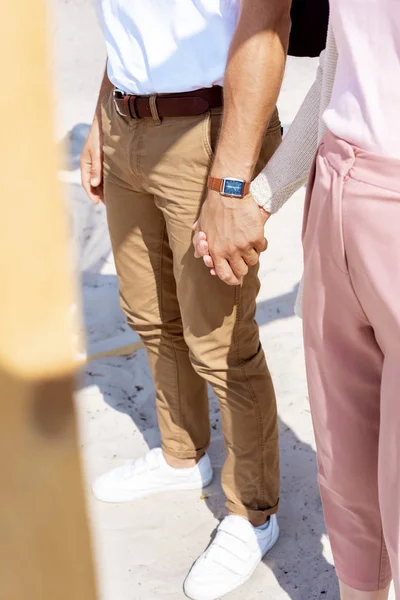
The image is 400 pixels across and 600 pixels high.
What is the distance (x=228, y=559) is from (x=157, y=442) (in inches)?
23.9

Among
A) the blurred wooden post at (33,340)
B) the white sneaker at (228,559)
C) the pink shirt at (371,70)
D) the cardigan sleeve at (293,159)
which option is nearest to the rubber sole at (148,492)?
the white sneaker at (228,559)

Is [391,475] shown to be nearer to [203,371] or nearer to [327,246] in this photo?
[327,246]

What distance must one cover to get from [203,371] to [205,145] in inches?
20.5

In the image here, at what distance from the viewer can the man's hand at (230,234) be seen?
1312 millimetres

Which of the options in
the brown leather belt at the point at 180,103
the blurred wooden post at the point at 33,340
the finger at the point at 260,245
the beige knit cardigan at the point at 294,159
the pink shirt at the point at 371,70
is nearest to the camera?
the blurred wooden post at the point at 33,340

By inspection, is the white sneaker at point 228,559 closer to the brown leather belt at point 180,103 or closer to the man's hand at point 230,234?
the man's hand at point 230,234

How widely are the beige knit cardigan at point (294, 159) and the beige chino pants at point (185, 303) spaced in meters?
0.21

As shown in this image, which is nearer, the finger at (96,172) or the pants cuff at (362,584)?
the pants cuff at (362,584)

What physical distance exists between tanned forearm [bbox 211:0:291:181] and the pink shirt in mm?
303

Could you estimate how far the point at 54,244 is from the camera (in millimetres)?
276

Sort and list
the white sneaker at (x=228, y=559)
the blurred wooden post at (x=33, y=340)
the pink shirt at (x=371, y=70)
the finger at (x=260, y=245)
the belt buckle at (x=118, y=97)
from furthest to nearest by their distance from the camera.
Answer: the white sneaker at (x=228, y=559) → the belt buckle at (x=118, y=97) → the finger at (x=260, y=245) → the pink shirt at (x=371, y=70) → the blurred wooden post at (x=33, y=340)

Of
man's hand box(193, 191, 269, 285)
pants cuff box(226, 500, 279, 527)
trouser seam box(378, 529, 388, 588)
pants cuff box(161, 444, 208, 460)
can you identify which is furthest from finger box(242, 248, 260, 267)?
pants cuff box(161, 444, 208, 460)

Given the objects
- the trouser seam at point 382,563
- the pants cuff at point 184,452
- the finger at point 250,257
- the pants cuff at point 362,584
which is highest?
the finger at point 250,257

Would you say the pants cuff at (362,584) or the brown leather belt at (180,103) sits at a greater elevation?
the brown leather belt at (180,103)
